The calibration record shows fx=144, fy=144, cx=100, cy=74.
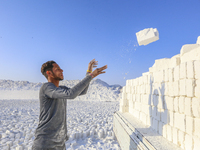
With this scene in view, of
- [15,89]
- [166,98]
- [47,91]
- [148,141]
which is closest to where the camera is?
[47,91]

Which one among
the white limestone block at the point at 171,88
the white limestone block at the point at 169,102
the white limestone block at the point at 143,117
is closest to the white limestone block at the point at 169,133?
the white limestone block at the point at 169,102

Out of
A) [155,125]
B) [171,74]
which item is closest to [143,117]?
[155,125]

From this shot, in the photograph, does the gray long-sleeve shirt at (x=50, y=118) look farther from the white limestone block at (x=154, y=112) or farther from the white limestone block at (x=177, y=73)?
the white limestone block at (x=154, y=112)

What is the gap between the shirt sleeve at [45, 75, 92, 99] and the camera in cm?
130

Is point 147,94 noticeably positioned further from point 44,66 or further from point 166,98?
point 44,66

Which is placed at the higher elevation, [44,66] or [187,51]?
[187,51]

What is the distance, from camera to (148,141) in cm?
267

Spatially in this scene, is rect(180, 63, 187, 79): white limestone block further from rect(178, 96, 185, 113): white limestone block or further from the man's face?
the man's face

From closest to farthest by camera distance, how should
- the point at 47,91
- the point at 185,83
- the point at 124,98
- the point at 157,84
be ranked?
1. the point at 47,91
2. the point at 185,83
3. the point at 157,84
4. the point at 124,98

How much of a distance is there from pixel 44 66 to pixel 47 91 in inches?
13.1

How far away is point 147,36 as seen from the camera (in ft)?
14.2

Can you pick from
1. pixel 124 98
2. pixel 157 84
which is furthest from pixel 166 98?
pixel 124 98

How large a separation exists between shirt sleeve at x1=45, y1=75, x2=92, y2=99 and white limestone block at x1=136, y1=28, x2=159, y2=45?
11.4 ft

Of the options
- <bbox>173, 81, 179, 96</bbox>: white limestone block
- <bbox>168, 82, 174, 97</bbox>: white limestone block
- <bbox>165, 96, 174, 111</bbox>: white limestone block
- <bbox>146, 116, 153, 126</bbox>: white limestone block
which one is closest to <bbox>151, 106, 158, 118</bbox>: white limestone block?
<bbox>146, 116, 153, 126</bbox>: white limestone block
